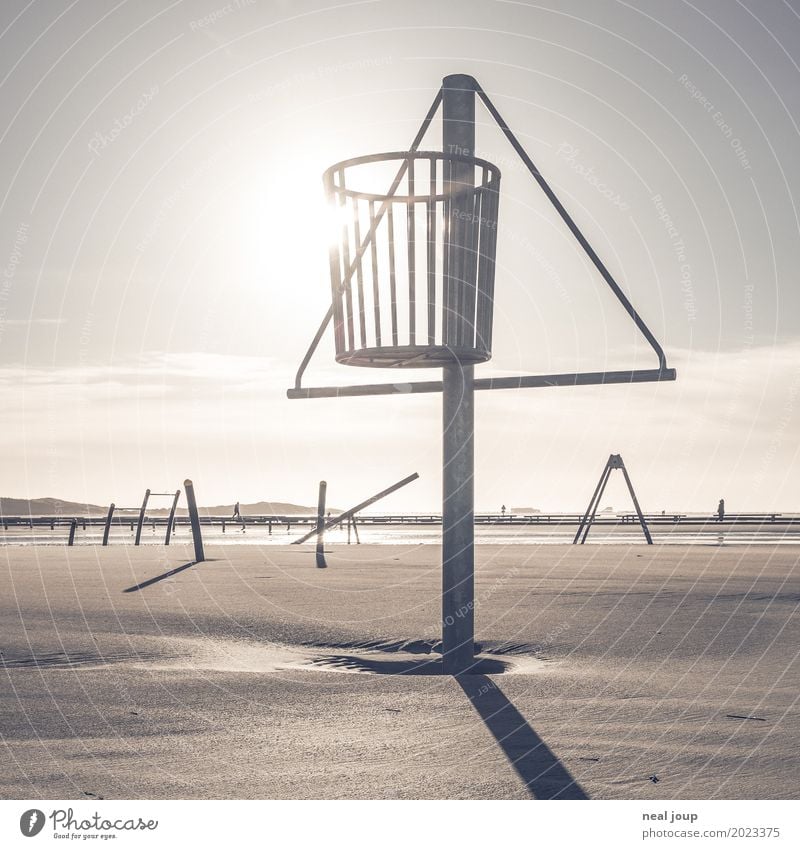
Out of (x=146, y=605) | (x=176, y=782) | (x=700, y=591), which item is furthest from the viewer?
(x=700, y=591)

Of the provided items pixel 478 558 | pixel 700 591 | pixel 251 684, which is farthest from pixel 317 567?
pixel 251 684

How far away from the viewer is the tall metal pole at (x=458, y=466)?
8.70 meters

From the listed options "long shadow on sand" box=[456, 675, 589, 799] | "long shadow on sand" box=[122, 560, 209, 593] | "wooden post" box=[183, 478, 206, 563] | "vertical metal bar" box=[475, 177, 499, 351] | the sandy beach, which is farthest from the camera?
"wooden post" box=[183, 478, 206, 563]

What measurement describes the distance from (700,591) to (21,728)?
11029 millimetres

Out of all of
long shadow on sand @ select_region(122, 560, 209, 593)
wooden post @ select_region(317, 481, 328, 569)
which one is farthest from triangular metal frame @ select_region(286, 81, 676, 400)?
wooden post @ select_region(317, 481, 328, 569)

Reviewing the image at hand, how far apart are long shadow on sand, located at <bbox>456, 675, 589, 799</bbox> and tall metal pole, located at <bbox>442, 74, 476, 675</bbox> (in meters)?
0.80

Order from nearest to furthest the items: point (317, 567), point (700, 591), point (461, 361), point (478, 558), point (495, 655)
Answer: point (461, 361) < point (495, 655) < point (700, 591) < point (317, 567) < point (478, 558)

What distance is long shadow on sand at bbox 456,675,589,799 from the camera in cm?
519

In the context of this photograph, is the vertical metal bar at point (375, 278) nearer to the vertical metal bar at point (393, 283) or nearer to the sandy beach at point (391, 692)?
the vertical metal bar at point (393, 283)

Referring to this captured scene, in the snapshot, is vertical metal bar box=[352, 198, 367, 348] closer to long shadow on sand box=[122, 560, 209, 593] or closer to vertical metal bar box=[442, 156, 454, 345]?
vertical metal bar box=[442, 156, 454, 345]

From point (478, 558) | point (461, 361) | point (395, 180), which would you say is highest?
point (395, 180)

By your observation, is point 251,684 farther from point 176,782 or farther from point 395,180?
point 395,180

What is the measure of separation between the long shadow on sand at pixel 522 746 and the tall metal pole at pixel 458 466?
2.64 ft
